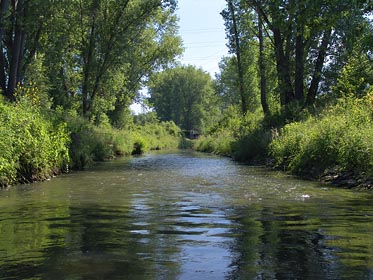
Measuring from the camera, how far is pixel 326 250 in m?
Answer: 6.14

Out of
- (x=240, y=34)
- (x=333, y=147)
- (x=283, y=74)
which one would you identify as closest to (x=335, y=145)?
(x=333, y=147)

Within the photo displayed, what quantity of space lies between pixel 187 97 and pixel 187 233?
10231 centimetres

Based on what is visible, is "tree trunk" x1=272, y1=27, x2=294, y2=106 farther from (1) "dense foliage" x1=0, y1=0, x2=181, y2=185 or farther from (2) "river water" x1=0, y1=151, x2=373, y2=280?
(2) "river water" x1=0, y1=151, x2=373, y2=280

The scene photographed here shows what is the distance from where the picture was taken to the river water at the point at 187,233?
5.34 meters

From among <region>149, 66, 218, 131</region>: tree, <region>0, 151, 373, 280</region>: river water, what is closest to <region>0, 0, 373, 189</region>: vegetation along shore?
<region>0, 151, 373, 280</region>: river water

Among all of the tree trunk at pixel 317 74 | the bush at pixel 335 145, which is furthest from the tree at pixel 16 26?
the tree trunk at pixel 317 74

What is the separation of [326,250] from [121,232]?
3.27 metres

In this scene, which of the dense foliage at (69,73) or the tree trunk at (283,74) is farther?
the tree trunk at (283,74)

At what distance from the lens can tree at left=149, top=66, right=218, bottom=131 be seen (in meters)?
108

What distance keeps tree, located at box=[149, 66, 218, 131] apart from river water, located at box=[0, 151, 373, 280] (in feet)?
314

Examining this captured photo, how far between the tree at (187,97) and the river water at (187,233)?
314 ft

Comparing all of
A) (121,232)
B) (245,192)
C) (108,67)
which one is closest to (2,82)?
(108,67)

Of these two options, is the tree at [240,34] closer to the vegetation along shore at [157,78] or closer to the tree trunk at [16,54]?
the vegetation along shore at [157,78]

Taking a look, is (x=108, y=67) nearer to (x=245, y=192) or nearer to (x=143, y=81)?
(x=143, y=81)
